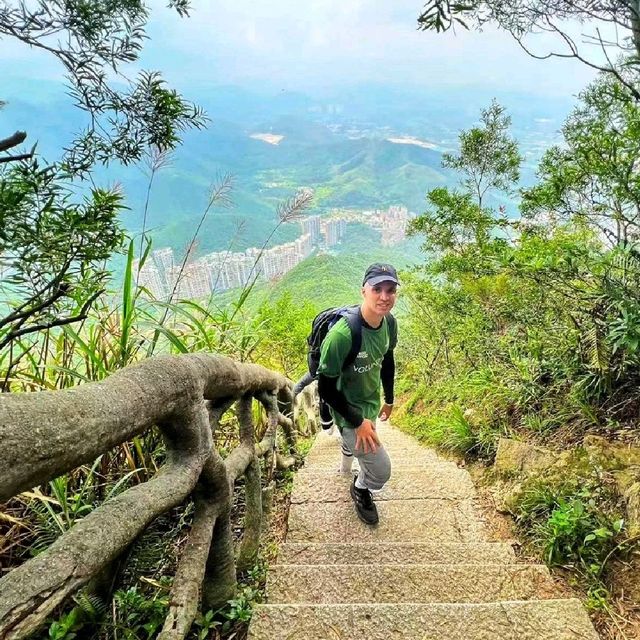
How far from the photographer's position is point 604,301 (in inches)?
113

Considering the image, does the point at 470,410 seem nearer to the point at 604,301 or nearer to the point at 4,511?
the point at 604,301

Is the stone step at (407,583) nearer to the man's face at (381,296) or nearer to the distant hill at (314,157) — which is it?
the man's face at (381,296)

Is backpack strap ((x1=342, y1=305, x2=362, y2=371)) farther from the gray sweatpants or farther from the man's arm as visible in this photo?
Answer: the gray sweatpants

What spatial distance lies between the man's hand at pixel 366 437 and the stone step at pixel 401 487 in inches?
20.3

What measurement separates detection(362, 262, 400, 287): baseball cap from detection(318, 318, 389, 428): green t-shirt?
242 mm

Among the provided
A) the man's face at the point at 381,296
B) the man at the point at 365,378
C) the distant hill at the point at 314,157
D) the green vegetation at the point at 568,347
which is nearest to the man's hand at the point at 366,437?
the man at the point at 365,378

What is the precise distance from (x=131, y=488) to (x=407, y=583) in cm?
139

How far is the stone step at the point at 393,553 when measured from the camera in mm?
2136

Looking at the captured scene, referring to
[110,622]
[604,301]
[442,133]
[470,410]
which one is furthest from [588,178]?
[442,133]

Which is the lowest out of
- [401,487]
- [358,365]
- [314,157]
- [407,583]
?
[401,487]

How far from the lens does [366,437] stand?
7.86 feet

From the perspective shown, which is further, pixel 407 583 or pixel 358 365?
pixel 358 365

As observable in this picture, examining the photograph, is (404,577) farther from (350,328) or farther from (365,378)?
(350,328)

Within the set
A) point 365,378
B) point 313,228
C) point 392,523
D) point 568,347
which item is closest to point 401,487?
point 392,523
